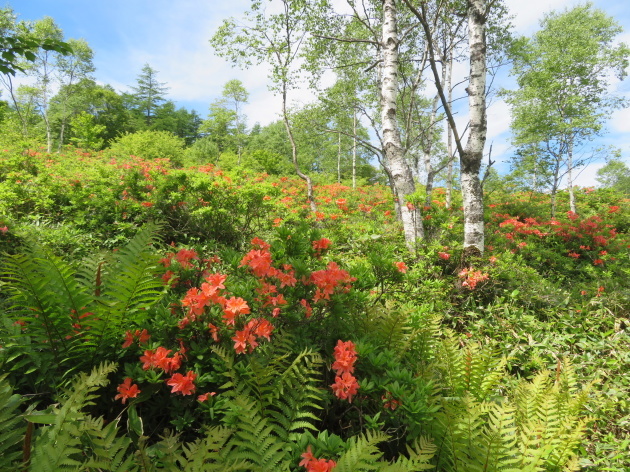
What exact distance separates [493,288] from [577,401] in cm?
217

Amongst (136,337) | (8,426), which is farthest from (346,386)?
(8,426)

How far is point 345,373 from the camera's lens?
1.45 m

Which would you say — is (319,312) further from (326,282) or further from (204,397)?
(204,397)

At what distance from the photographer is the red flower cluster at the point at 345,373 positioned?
55.9 inches

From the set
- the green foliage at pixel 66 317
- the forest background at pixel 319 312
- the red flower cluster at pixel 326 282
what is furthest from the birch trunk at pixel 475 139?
the green foliage at pixel 66 317

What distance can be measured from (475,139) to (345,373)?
13.1 ft

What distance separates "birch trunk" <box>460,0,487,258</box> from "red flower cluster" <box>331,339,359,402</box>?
3.38 meters

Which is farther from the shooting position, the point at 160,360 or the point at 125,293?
the point at 125,293

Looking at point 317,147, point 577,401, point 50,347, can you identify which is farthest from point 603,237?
point 317,147

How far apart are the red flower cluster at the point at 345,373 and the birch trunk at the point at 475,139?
3.38 metres

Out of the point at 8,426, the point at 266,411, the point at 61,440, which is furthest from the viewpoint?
the point at 266,411

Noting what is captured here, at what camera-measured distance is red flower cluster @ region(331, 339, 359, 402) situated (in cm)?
142

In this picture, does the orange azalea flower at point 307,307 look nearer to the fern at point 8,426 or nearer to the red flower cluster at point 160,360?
the red flower cluster at point 160,360

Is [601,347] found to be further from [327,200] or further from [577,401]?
[327,200]
